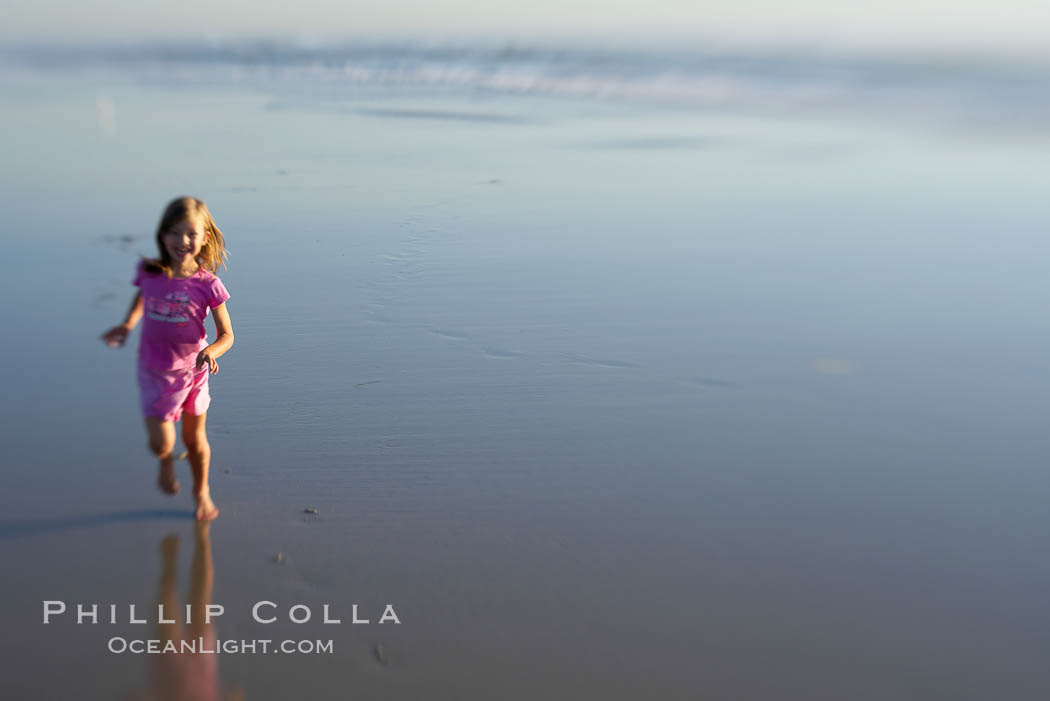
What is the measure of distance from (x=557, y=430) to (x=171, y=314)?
58.6 inches

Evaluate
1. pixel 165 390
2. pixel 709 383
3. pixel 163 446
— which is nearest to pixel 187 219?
pixel 165 390

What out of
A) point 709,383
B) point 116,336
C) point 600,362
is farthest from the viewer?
point 600,362

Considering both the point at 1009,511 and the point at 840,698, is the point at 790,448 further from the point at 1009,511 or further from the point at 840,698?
the point at 840,698

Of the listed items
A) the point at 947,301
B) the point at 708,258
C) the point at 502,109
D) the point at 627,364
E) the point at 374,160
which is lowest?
the point at 627,364

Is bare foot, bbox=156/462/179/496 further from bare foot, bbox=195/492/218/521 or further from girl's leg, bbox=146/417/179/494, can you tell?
bare foot, bbox=195/492/218/521

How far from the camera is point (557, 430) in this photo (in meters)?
4.03

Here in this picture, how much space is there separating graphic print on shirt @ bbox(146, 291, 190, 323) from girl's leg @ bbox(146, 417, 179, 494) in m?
0.32

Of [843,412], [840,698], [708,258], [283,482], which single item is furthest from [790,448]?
[708,258]

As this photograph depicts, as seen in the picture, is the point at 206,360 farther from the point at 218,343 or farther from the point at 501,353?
the point at 501,353

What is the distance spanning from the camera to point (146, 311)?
3322 millimetres

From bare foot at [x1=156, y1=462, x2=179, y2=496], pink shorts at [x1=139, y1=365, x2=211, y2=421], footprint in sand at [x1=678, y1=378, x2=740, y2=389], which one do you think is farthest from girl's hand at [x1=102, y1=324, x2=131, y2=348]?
footprint in sand at [x1=678, y1=378, x2=740, y2=389]

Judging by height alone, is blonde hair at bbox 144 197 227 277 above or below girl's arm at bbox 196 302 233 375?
above

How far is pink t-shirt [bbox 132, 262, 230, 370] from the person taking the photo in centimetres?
330

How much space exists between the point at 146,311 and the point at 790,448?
2284 mm
